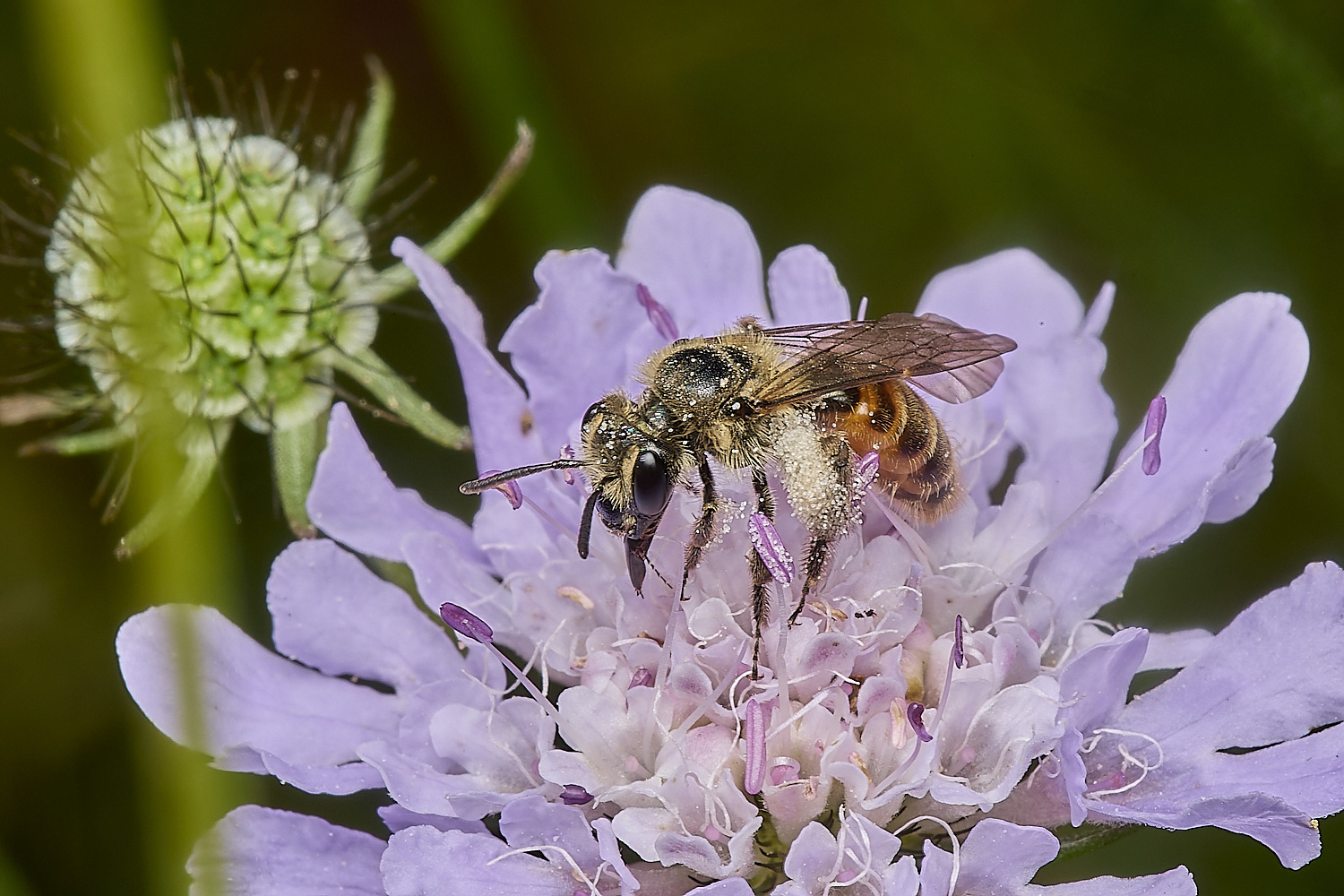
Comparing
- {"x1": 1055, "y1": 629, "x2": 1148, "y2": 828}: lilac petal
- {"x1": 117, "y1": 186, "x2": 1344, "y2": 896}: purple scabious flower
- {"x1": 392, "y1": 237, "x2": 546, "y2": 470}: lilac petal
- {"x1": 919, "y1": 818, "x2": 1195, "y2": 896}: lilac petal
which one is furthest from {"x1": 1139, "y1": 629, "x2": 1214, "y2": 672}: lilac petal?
{"x1": 392, "y1": 237, "x2": 546, "y2": 470}: lilac petal

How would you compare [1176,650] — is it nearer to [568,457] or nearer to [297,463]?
[568,457]

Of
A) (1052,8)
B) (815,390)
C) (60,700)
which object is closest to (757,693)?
(815,390)

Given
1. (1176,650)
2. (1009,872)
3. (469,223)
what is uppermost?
(469,223)

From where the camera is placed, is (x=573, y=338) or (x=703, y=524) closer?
(x=703, y=524)

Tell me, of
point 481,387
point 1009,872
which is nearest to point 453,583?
point 481,387

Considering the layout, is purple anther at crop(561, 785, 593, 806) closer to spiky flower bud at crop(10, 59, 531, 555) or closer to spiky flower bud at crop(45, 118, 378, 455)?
spiky flower bud at crop(10, 59, 531, 555)

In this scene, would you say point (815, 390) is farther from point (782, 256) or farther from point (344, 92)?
point (344, 92)

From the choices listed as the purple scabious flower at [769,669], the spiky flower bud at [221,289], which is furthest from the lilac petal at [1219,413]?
the spiky flower bud at [221,289]
